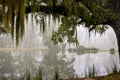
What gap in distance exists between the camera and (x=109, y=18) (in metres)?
9.69

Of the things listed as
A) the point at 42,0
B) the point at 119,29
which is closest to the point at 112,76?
the point at 119,29

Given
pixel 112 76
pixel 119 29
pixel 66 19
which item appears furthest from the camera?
pixel 66 19

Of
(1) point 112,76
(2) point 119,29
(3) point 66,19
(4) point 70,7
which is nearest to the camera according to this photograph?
(1) point 112,76

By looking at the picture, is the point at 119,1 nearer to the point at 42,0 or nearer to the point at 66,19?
the point at 66,19

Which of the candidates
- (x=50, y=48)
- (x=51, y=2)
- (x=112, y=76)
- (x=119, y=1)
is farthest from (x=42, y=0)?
(x=50, y=48)

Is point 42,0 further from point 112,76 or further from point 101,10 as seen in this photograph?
point 112,76

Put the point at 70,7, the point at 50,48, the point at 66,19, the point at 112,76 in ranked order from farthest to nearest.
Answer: the point at 50,48 < the point at 66,19 < the point at 70,7 < the point at 112,76

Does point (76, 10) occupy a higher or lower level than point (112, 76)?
higher

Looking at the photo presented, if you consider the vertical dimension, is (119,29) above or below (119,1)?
below

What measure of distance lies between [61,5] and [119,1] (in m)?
2.01

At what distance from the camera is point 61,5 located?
9789 mm

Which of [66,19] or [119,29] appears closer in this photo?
[119,29]

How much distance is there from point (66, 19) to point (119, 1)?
201 centimetres

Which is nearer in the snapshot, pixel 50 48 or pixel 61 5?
pixel 61 5
